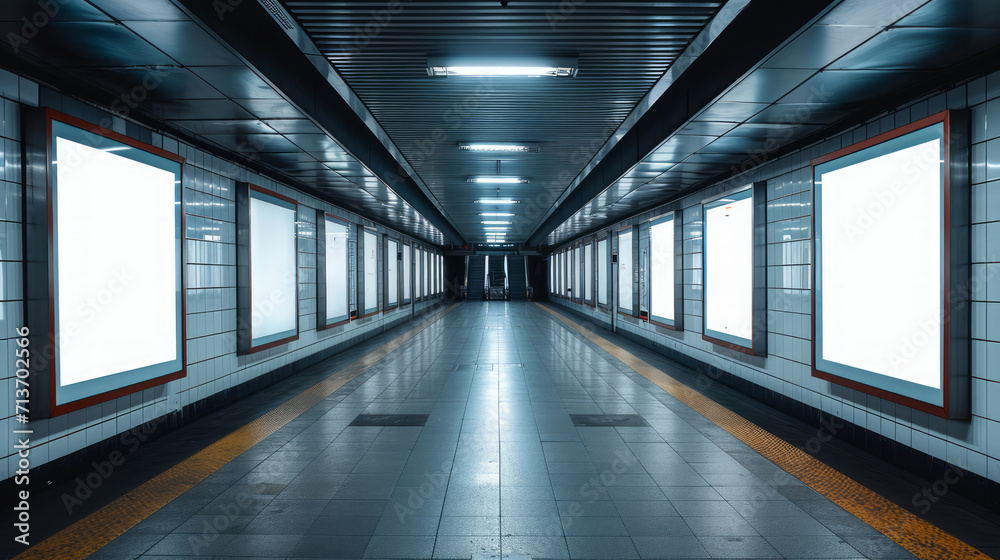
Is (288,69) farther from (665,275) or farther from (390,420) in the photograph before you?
(665,275)

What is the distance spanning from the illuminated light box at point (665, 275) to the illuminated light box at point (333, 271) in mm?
6415

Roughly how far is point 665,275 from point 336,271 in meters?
6.52

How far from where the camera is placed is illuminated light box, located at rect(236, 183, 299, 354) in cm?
600

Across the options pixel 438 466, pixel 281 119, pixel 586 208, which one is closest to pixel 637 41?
pixel 281 119

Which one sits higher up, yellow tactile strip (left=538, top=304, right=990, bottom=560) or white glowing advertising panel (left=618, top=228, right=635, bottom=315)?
white glowing advertising panel (left=618, top=228, right=635, bottom=315)

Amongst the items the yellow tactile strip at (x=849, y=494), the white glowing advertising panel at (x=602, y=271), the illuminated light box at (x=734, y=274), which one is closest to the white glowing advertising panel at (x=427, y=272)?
the white glowing advertising panel at (x=602, y=271)

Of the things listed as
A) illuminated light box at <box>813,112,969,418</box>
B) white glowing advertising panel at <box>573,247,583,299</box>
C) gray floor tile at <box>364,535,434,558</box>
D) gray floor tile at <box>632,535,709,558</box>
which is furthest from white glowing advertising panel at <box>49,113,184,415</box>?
white glowing advertising panel at <box>573,247,583,299</box>

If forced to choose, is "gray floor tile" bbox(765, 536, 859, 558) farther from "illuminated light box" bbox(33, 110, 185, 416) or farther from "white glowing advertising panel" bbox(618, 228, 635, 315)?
"white glowing advertising panel" bbox(618, 228, 635, 315)

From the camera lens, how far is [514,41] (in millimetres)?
3719

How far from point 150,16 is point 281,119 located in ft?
5.75

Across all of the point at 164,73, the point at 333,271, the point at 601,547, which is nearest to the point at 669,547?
the point at 601,547

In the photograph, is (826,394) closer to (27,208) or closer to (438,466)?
(438,466)

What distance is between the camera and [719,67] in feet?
12.8

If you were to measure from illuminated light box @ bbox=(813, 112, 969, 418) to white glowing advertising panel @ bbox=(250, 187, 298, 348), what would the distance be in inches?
259
